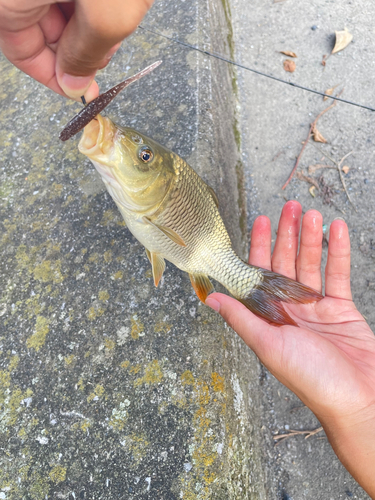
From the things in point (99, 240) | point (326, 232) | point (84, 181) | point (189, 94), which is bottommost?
point (326, 232)

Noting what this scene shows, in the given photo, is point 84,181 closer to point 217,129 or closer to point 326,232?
point 217,129

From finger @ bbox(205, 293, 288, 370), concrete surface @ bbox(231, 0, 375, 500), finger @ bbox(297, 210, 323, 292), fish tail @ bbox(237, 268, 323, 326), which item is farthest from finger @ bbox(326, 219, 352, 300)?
finger @ bbox(205, 293, 288, 370)

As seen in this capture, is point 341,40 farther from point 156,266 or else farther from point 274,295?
point 156,266

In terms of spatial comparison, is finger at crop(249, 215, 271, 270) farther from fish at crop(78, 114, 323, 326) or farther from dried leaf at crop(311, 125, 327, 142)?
dried leaf at crop(311, 125, 327, 142)

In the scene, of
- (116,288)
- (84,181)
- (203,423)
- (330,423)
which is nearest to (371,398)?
(330,423)

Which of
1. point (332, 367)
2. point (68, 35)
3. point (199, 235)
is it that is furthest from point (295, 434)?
point (68, 35)

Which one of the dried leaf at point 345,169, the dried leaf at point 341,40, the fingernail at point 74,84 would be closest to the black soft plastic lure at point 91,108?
the fingernail at point 74,84
